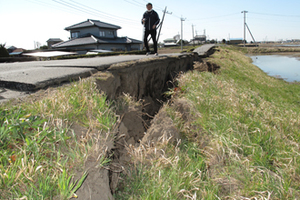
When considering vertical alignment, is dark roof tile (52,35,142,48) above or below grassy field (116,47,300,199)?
above

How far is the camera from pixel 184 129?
3041mm

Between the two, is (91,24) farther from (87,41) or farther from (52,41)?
(52,41)

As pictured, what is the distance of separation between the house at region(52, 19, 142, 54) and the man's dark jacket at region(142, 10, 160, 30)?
23662mm

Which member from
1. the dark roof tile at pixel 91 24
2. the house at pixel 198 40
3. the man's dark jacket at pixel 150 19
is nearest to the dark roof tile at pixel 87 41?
the dark roof tile at pixel 91 24

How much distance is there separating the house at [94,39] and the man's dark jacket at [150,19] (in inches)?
932

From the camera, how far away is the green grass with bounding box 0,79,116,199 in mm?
1290

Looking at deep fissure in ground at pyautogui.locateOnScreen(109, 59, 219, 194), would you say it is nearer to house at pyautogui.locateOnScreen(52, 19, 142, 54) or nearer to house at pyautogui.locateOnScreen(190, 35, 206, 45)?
house at pyautogui.locateOnScreen(52, 19, 142, 54)

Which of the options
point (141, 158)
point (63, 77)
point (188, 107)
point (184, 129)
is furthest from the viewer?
point (188, 107)

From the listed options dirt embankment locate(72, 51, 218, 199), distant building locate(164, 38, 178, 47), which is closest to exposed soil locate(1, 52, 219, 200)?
dirt embankment locate(72, 51, 218, 199)

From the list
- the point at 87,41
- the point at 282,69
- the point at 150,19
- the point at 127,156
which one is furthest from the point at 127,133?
the point at 87,41

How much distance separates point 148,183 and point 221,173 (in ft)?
2.68

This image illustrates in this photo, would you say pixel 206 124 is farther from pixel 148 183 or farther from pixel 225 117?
pixel 148 183

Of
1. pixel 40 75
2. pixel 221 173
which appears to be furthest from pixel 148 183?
pixel 40 75

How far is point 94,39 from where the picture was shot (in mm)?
29578
